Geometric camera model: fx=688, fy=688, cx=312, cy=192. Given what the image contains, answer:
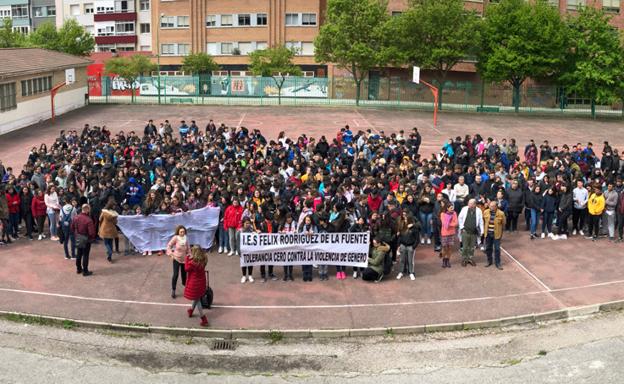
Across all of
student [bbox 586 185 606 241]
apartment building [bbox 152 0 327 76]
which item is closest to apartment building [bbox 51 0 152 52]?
apartment building [bbox 152 0 327 76]

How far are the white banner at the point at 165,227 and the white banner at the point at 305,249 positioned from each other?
2.43 metres

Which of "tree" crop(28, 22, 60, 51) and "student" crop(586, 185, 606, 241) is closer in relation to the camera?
"student" crop(586, 185, 606, 241)

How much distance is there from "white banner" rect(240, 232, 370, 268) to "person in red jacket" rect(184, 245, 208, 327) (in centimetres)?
276

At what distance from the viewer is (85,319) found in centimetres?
1461

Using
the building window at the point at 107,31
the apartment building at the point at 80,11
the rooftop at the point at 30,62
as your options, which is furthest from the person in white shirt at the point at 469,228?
the apartment building at the point at 80,11

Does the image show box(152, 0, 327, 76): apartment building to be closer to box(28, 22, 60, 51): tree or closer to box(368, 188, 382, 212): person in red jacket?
box(28, 22, 60, 51): tree

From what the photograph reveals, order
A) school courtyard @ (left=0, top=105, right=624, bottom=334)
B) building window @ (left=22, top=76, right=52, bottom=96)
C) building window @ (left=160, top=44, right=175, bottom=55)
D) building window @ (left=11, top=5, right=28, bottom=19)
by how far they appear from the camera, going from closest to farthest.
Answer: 1. school courtyard @ (left=0, top=105, right=624, bottom=334)
2. building window @ (left=22, top=76, right=52, bottom=96)
3. building window @ (left=160, top=44, right=175, bottom=55)
4. building window @ (left=11, top=5, right=28, bottom=19)

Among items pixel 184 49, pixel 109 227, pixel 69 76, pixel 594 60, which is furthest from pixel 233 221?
pixel 184 49

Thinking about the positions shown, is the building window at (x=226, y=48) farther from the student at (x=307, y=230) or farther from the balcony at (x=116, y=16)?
the student at (x=307, y=230)

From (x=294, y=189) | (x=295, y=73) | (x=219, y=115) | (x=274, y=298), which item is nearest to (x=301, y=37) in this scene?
(x=295, y=73)

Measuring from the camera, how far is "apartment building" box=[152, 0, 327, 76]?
70.3 meters

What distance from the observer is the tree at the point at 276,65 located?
196ft

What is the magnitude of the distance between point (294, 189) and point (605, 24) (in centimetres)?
4138

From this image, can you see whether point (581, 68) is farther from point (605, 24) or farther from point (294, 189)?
point (294, 189)
